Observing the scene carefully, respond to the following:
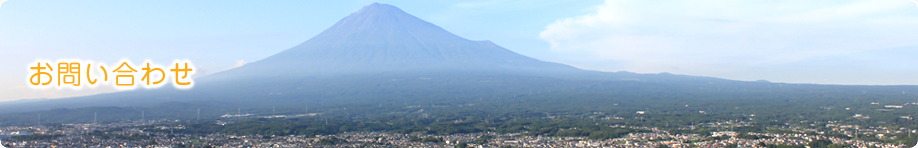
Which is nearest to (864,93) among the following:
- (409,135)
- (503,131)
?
(503,131)

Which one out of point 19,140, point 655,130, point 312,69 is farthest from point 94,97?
point 655,130

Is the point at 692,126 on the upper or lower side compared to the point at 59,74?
lower

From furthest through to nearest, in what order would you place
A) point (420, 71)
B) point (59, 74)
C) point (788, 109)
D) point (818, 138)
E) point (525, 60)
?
point (525, 60)
point (420, 71)
point (788, 109)
point (818, 138)
point (59, 74)

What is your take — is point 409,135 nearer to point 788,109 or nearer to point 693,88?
point 788,109

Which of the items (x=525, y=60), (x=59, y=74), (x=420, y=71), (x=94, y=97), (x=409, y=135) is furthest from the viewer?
(x=525, y=60)

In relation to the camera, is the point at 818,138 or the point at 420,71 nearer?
the point at 818,138

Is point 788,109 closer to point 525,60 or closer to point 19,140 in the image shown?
point 19,140
